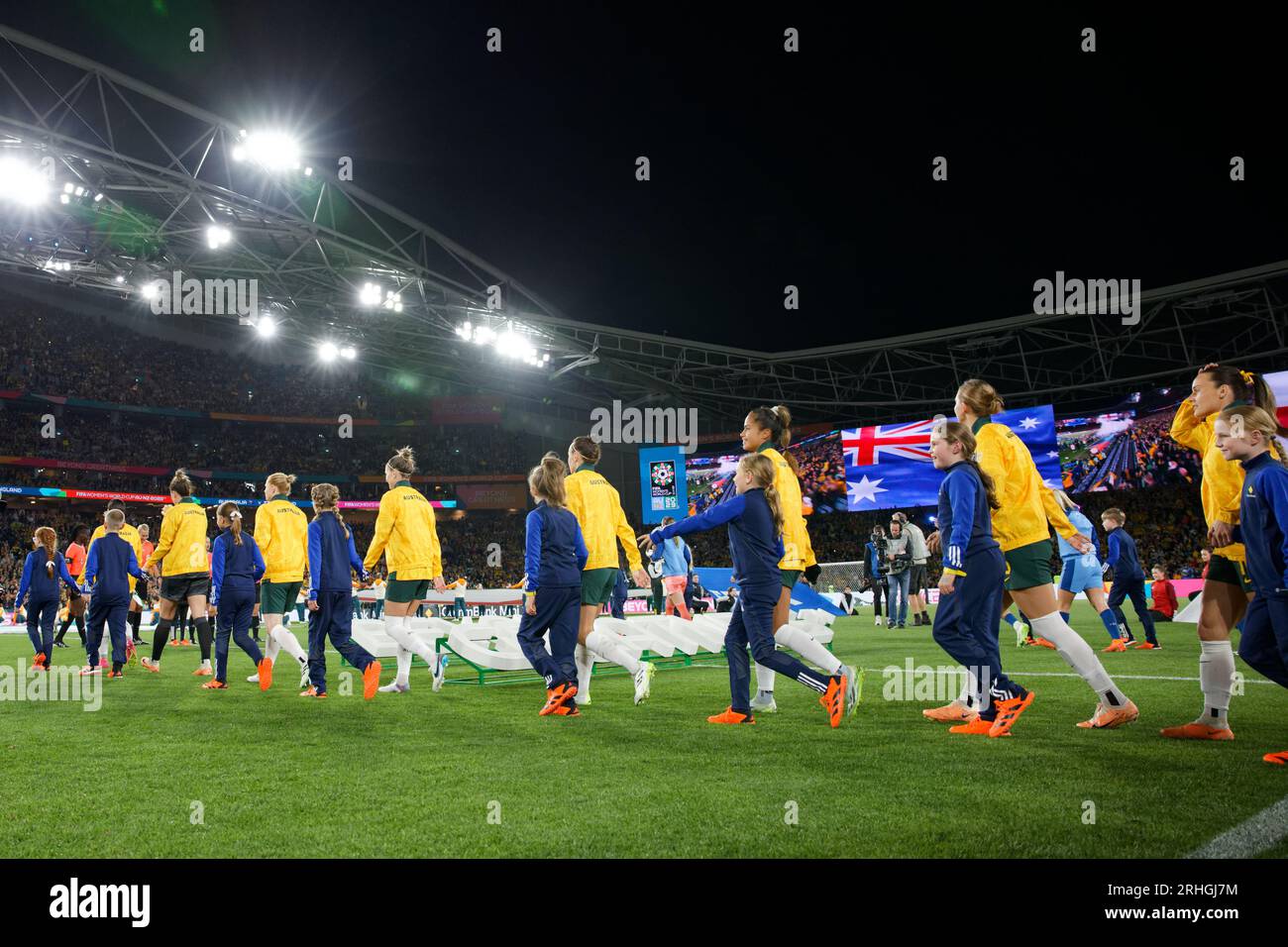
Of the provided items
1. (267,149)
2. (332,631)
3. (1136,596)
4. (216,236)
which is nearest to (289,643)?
(332,631)

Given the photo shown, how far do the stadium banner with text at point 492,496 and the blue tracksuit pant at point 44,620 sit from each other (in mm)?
34501

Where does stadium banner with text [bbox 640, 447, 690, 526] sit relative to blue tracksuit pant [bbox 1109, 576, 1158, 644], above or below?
above

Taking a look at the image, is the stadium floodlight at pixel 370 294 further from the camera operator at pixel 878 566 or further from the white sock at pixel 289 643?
the white sock at pixel 289 643

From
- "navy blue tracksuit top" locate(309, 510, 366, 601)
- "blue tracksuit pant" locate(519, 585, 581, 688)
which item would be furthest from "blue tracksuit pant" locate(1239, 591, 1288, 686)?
"navy blue tracksuit top" locate(309, 510, 366, 601)

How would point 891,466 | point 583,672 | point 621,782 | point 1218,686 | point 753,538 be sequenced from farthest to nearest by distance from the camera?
point 891,466
point 583,672
point 753,538
point 1218,686
point 621,782

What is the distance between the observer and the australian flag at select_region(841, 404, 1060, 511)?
31562mm

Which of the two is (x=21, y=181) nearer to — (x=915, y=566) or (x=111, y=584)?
(x=111, y=584)

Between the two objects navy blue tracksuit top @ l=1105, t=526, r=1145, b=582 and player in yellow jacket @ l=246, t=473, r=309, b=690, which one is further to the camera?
navy blue tracksuit top @ l=1105, t=526, r=1145, b=582

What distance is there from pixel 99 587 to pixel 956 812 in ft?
28.8

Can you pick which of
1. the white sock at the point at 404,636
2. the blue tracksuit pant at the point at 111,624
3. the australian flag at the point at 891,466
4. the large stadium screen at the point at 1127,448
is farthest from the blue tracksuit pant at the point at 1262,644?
the australian flag at the point at 891,466

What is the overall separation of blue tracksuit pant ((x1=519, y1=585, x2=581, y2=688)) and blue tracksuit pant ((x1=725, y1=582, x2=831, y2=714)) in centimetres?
115

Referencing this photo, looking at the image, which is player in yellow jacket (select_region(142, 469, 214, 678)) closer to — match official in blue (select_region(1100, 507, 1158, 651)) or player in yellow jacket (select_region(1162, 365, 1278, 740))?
player in yellow jacket (select_region(1162, 365, 1278, 740))

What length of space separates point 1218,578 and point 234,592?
780 centimetres

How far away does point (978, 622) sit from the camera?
4801mm
